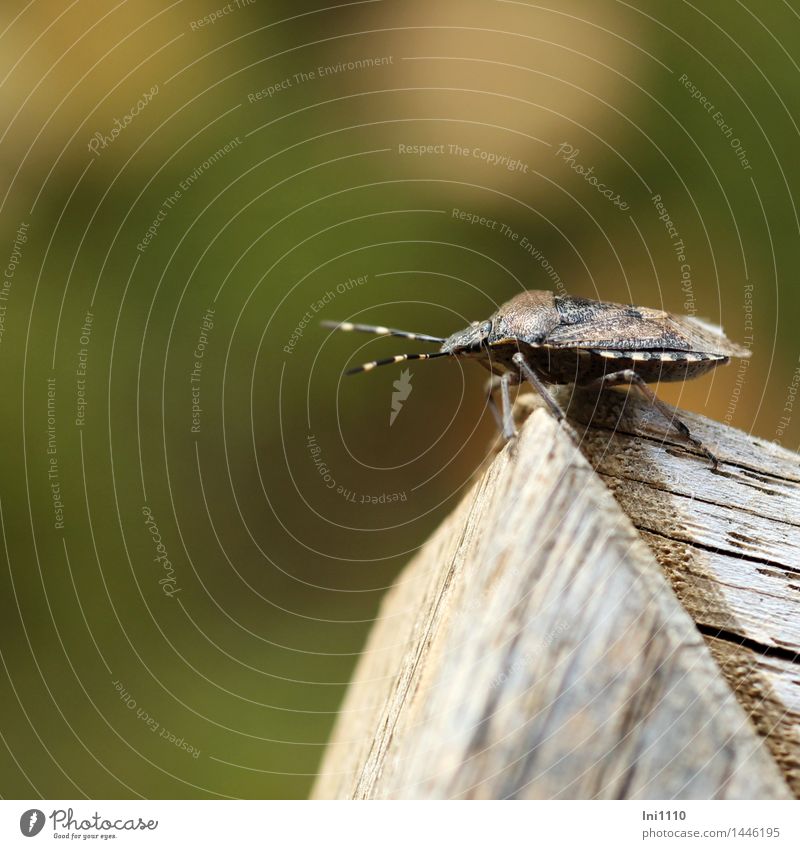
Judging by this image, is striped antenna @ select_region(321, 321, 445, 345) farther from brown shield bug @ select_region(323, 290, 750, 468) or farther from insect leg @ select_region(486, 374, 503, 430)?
insect leg @ select_region(486, 374, 503, 430)

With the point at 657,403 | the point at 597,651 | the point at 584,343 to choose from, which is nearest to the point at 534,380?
the point at 584,343

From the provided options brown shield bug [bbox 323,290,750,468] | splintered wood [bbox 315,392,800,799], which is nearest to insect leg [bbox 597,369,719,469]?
brown shield bug [bbox 323,290,750,468]

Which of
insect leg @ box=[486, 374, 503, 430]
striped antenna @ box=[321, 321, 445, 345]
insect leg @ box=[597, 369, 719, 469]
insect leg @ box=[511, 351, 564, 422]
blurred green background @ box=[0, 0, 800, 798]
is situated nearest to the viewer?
insect leg @ box=[597, 369, 719, 469]

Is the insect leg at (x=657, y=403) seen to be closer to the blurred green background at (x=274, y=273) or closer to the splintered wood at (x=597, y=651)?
the splintered wood at (x=597, y=651)

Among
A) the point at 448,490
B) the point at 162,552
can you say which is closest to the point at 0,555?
the point at 162,552

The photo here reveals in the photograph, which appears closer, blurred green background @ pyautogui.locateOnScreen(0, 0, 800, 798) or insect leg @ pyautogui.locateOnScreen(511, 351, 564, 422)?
insect leg @ pyautogui.locateOnScreen(511, 351, 564, 422)

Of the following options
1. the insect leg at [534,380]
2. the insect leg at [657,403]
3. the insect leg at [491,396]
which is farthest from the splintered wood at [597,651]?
the insect leg at [491,396]
